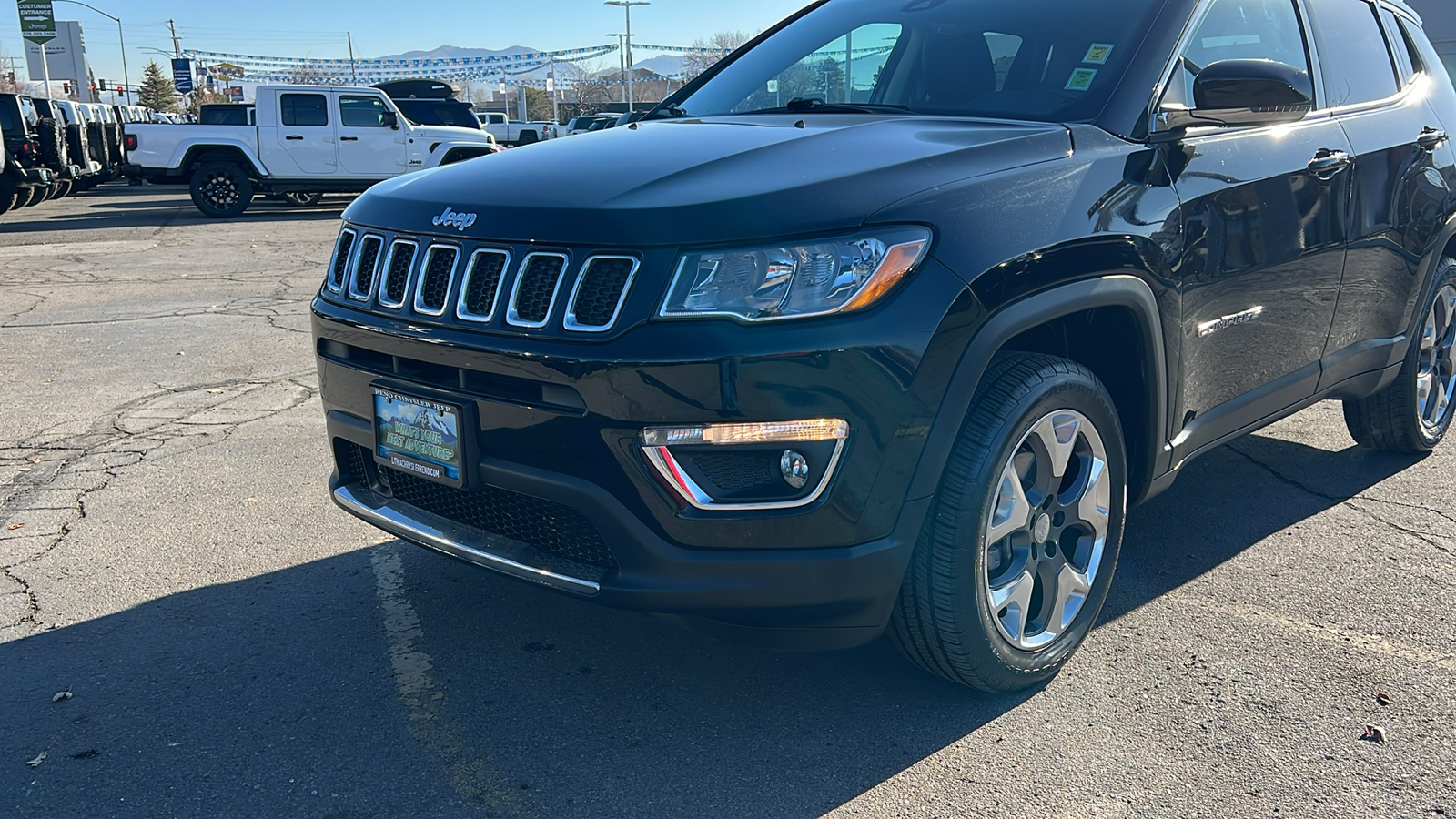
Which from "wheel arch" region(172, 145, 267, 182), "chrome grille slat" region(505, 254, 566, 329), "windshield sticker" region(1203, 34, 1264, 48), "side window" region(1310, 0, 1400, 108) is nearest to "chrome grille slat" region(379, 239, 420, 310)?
"chrome grille slat" region(505, 254, 566, 329)

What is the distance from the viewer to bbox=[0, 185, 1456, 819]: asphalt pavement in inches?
97.3

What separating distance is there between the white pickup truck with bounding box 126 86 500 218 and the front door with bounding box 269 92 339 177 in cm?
1

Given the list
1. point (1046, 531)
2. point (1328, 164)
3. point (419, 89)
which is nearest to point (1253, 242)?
point (1328, 164)

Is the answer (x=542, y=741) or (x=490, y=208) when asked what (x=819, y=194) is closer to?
(x=490, y=208)

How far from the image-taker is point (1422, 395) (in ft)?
15.3

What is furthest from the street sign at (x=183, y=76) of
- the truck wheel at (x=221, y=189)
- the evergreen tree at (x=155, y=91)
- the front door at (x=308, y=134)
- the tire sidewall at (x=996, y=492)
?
the tire sidewall at (x=996, y=492)

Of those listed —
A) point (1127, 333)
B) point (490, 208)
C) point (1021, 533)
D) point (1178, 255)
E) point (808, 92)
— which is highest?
point (808, 92)

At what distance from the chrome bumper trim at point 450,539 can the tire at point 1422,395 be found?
11.6 feet

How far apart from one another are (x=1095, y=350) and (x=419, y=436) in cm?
173

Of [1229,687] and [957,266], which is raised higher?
[957,266]

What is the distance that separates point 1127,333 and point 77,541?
3.46m

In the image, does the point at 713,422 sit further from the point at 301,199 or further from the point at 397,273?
the point at 301,199

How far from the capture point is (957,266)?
7.90 ft

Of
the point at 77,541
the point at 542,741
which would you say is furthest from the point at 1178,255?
the point at 77,541
